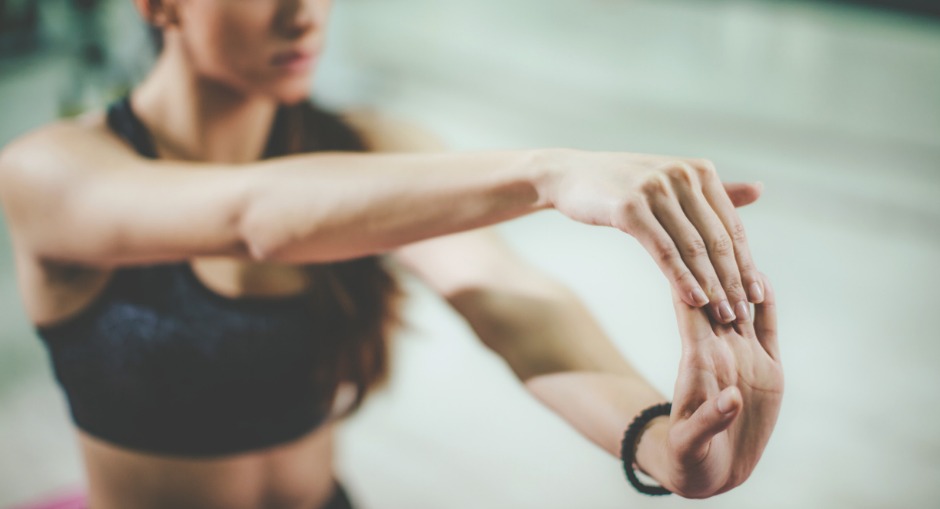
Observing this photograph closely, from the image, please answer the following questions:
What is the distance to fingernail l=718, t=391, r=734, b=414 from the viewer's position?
A: 1.43ft

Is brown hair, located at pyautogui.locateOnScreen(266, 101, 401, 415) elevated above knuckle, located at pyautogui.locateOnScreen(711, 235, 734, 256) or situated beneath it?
situated beneath

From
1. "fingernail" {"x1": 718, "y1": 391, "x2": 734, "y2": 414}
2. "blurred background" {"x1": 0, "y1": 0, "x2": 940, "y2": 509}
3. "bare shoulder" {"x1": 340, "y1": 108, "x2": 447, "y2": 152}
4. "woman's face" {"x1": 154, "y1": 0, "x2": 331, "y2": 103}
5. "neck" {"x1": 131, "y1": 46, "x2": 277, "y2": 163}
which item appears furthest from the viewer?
"blurred background" {"x1": 0, "y1": 0, "x2": 940, "y2": 509}

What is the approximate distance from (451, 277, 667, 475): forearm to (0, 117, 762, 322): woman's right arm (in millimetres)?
171

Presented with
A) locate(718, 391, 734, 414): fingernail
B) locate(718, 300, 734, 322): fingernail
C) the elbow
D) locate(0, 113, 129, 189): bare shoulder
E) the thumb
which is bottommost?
locate(0, 113, 129, 189): bare shoulder

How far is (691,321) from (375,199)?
23 centimetres

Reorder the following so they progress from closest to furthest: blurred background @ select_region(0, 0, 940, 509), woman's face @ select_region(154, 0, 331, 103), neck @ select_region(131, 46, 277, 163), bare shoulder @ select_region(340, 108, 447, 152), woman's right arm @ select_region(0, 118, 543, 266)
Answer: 1. woman's right arm @ select_region(0, 118, 543, 266)
2. woman's face @ select_region(154, 0, 331, 103)
3. neck @ select_region(131, 46, 277, 163)
4. bare shoulder @ select_region(340, 108, 447, 152)
5. blurred background @ select_region(0, 0, 940, 509)

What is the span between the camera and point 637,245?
2576 millimetres

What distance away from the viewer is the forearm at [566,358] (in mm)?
623

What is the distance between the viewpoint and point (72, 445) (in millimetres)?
1739

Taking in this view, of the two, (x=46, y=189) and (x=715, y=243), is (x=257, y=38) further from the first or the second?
(x=715, y=243)

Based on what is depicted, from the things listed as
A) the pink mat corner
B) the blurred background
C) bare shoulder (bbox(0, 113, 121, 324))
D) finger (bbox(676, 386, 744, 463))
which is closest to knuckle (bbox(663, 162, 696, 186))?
finger (bbox(676, 386, 744, 463))

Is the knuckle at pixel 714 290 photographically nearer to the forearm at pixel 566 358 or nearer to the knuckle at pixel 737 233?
the knuckle at pixel 737 233

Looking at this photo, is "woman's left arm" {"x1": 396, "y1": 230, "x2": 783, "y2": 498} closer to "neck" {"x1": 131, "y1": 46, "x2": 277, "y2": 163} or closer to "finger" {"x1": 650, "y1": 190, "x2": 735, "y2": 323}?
"finger" {"x1": 650, "y1": 190, "x2": 735, "y2": 323}

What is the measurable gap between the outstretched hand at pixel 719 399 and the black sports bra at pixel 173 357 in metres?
0.47
